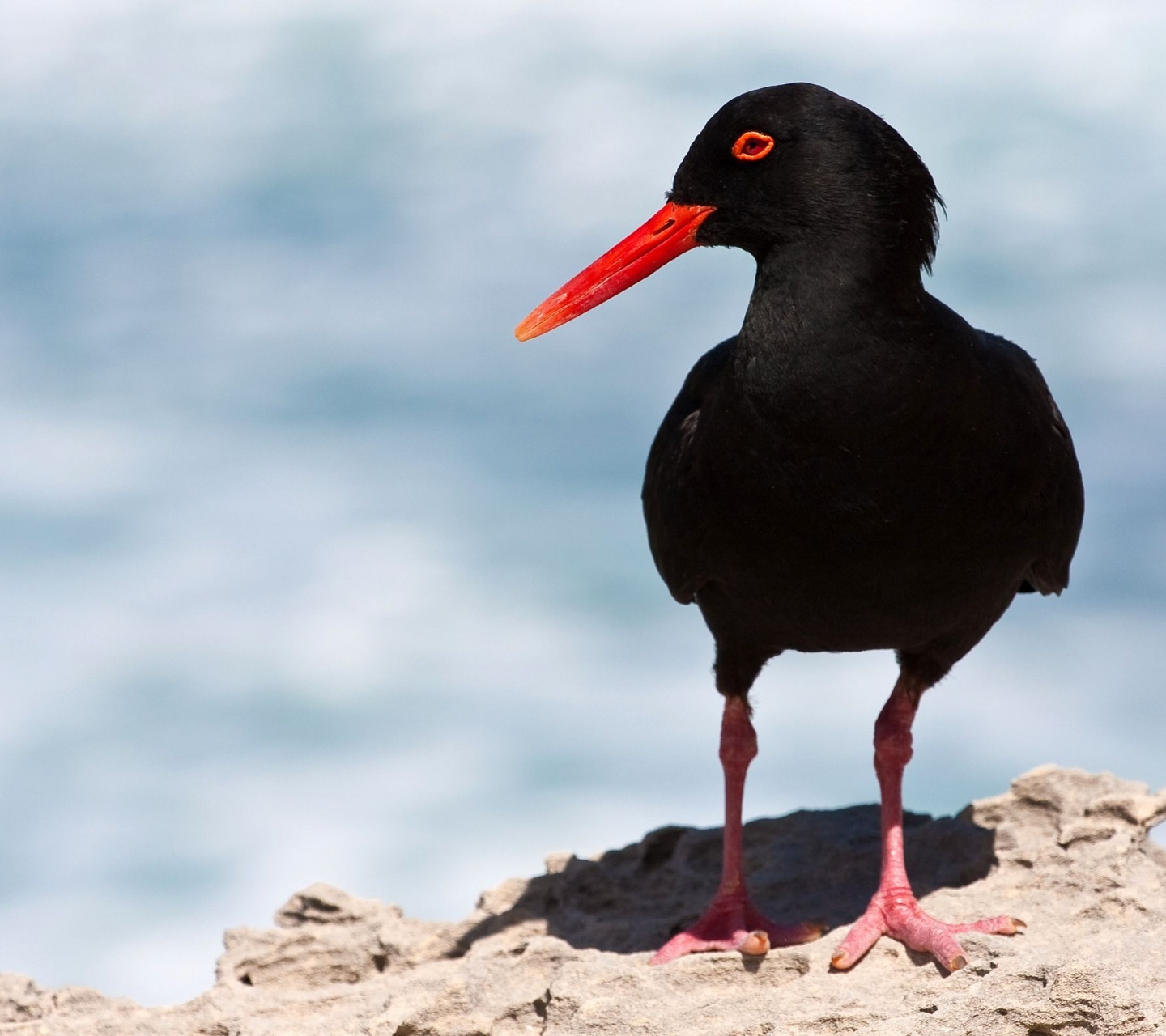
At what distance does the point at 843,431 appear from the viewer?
566cm

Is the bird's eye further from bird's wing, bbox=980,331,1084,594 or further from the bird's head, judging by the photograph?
bird's wing, bbox=980,331,1084,594

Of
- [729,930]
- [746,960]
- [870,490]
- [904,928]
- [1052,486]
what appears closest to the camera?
[870,490]

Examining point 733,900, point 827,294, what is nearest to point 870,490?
point 827,294

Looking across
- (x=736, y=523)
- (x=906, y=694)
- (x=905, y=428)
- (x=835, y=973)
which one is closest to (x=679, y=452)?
(x=736, y=523)

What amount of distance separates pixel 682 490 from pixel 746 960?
181 centimetres

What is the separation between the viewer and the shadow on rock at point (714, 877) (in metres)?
7.29

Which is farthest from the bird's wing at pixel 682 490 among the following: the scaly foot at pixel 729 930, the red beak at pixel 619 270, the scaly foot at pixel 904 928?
the scaly foot at pixel 904 928

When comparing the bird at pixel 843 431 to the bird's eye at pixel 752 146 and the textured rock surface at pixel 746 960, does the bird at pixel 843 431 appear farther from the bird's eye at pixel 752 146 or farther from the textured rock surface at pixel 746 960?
the textured rock surface at pixel 746 960

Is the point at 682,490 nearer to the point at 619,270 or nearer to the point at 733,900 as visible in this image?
the point at 619,270

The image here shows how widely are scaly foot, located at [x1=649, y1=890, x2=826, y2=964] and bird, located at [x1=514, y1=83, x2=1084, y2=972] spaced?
3 centimetres

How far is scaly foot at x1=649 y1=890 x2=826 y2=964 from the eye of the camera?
6.59 m

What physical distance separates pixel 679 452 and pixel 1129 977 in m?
2.61

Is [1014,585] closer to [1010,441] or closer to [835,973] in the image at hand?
[1010,441]

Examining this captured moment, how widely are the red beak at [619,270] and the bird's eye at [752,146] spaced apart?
0.34 meters
